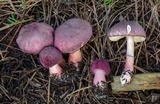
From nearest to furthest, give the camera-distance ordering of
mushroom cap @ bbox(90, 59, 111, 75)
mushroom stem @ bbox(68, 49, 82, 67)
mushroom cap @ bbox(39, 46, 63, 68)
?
1. mushroom cap @ bbox(39, 46, 63, 68)
2. mushroom cap @ bbox(90, 59, 111, 75)
3. mushroom stem @ bbox(68, 49, 82, 67)

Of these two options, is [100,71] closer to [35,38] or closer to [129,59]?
[129,59]

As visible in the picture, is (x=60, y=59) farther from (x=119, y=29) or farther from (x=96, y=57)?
(x=119, y=29)

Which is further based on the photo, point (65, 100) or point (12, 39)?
point (12, 39)

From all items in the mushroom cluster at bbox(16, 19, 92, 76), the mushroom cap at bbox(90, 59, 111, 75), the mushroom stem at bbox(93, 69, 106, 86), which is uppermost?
the mushroom cluster at bbox(16, 19, 92, 76)

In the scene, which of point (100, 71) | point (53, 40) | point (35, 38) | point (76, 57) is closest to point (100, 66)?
point (100, 71)

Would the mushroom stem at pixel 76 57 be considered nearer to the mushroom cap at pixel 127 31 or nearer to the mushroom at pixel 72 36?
the mushroom at pixel 72 36

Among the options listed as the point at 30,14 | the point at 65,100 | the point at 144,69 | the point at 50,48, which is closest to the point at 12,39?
the point at 30,14

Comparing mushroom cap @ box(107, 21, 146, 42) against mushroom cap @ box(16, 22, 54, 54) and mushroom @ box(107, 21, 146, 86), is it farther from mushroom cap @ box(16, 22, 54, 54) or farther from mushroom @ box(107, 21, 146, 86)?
mushroom cap @ box(16, 22, 54, 54)

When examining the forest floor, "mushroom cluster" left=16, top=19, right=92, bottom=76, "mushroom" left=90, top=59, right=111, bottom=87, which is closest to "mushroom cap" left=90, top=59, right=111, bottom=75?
"mushroom" left=90, top=59, right=111, bottom=87
